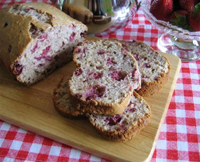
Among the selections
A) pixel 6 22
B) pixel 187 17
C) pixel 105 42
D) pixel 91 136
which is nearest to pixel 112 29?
pixel 105 42

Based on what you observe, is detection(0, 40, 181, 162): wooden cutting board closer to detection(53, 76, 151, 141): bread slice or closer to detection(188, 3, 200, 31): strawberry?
detection(53, 76, 151, 141): bread slice

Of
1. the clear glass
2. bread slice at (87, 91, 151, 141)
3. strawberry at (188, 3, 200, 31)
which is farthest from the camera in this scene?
the clear glass

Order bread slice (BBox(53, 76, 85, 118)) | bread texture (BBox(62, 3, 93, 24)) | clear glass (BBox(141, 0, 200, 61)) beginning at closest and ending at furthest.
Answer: bread slice (BBox(53, 76, 85, 118)) → bread texture (BBox(62, 3, 93, 24)) → clear glass (BBox(141, 0, 200, 61))

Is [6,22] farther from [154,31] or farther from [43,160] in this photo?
[154,31]

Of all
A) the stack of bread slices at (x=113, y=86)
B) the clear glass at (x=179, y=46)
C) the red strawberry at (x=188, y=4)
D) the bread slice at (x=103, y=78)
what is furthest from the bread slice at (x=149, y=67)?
the red strawberry at (x=188, y=4)

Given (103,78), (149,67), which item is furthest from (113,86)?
(149,67)

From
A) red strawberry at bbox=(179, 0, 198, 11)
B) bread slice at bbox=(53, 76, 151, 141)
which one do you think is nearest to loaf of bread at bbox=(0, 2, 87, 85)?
bread slice at bbox=(53, 76, 151, 141)

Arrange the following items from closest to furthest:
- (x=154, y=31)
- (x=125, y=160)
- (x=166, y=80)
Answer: (x=125, y=160), (x=166, y=80), (x=154, y=31)
